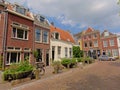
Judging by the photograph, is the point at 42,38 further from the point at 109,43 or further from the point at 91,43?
the point at 91,43

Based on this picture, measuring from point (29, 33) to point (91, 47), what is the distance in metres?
34.3

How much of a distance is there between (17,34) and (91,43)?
3633 centimetres

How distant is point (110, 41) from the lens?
43.7m

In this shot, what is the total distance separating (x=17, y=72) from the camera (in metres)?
9.20

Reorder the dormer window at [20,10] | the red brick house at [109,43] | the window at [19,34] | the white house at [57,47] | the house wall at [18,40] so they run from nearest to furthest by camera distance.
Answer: the house wall at [18,40], the window at [19,34], the dormer window at [20,10], the white house at [57,47], the red brick house at [109,43]

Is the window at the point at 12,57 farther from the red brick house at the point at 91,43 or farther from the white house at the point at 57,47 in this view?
the red brick house at the point at 91,43

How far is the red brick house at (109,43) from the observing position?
42.3m

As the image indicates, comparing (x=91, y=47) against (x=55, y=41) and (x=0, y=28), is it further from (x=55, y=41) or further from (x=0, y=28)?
(x=0, y=28)

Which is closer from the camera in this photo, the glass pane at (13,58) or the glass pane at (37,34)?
the glass pane at (13,58)

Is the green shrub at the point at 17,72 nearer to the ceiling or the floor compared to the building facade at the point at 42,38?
nearer to the floor

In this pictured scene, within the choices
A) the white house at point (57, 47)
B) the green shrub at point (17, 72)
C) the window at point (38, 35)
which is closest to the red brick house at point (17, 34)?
the window at point (38, 35)

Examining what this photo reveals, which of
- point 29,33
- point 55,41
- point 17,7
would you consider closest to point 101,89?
point 29,33

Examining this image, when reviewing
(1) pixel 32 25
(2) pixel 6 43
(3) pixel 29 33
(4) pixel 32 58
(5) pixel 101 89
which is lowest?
(5) pixel 101 89

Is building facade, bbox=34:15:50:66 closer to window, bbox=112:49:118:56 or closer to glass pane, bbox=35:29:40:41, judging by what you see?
glass pane, bbox=35:29:40:41
